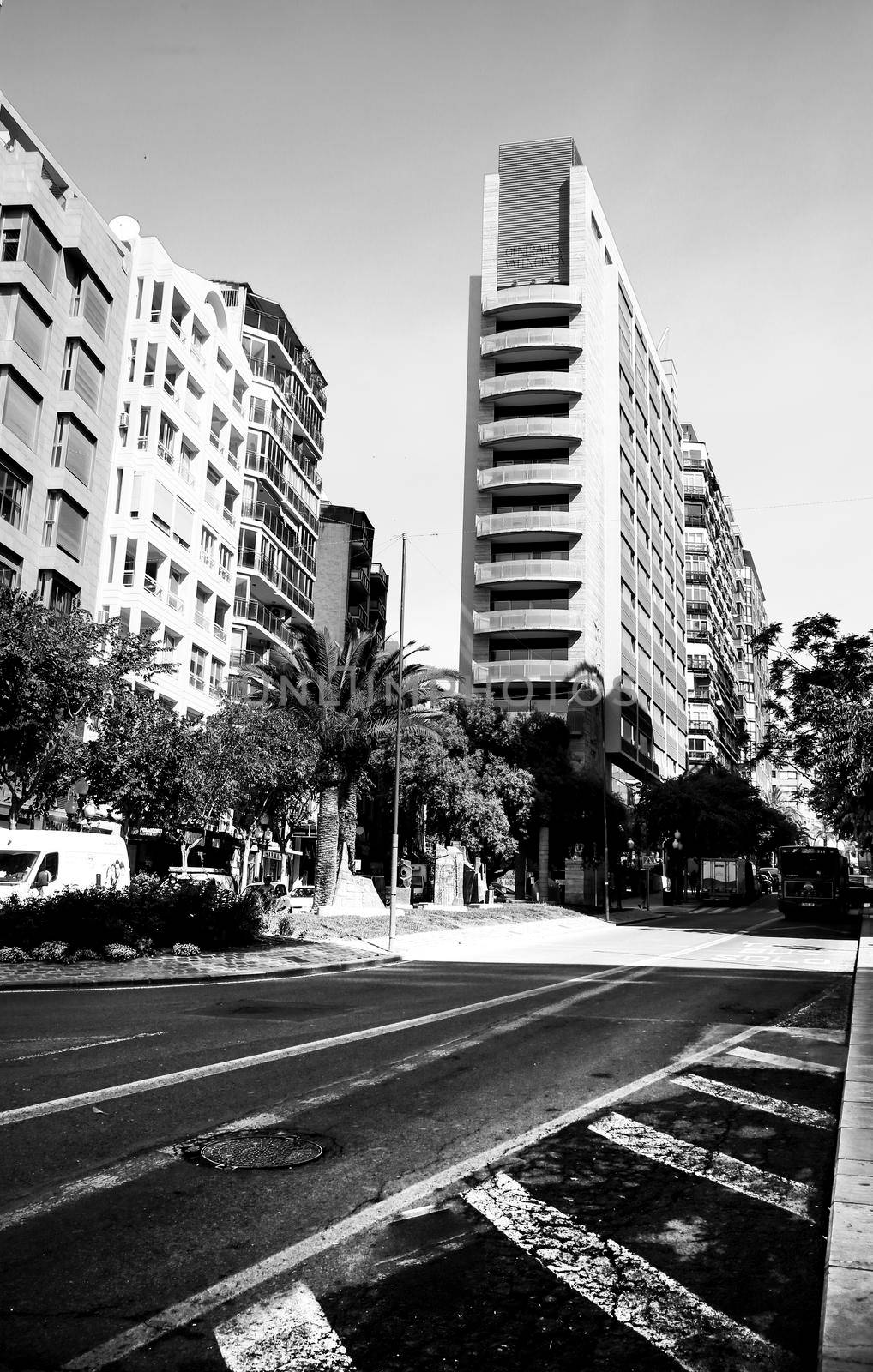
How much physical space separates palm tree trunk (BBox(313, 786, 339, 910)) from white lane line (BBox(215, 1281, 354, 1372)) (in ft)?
95.9

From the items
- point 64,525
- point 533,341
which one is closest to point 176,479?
point 64,525

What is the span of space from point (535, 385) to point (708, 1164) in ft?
229

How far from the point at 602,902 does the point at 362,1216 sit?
186ft

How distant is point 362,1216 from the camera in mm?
5285

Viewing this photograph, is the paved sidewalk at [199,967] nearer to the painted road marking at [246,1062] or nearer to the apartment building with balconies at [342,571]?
the painted road marking at [246,1062]

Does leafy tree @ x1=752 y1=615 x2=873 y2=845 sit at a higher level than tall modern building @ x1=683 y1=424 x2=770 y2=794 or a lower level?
lower

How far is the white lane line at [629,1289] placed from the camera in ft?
12.9

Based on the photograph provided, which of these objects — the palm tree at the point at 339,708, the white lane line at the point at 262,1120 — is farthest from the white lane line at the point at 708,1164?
the palm tree at the point at 339,708

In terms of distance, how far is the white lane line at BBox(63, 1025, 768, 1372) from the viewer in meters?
3.85

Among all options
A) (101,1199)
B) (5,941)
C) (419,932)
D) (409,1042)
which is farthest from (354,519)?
(101,1199)

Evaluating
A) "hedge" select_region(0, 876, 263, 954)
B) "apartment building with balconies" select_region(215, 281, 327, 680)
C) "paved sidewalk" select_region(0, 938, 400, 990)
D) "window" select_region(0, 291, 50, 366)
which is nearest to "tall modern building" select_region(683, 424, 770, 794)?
"apartment building with balconies" select_region(215, 281, 327, 680)

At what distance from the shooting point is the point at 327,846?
33781 millimetres

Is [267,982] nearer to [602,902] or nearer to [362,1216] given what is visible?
[362,1216]

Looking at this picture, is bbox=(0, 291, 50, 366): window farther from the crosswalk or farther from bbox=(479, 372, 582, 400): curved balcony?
bbox=(479, 372, 582, 400): curved balcony
